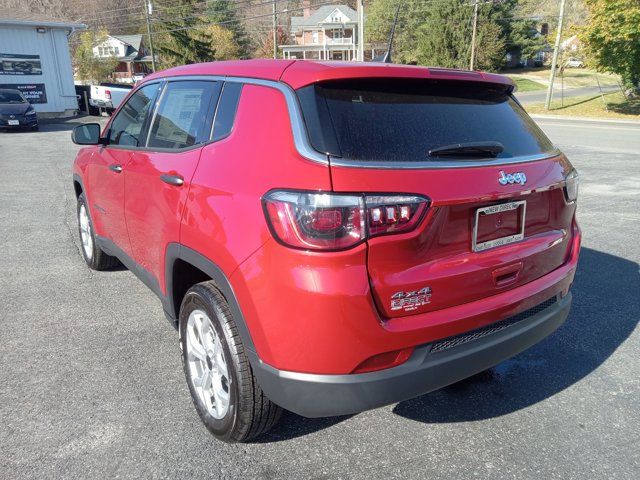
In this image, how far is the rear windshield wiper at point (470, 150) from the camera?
7.12ft

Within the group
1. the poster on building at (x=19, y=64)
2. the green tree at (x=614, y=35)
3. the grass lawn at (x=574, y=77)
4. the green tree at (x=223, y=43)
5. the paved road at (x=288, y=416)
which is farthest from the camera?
the green tree at (x=223, y=43)

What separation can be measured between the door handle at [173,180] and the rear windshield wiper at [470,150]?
1.29 meters

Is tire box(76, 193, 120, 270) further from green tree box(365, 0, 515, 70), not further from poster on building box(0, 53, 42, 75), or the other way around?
green tree box(365, 0, 515, 70)

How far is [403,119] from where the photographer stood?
87.2 inches

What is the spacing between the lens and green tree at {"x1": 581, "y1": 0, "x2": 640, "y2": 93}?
2330 centimetres

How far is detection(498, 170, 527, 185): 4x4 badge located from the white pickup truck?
2491 cm

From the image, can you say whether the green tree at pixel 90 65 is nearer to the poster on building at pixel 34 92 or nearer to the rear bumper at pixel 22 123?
the poster on building at pixel 34 92

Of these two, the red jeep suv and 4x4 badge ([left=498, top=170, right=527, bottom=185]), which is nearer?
the red jeep suv

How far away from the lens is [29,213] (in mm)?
7270

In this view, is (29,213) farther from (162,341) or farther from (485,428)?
(485,428)

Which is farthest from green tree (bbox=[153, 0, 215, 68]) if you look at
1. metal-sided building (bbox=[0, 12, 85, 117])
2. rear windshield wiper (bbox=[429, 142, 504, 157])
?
rear windshield wiper (bbox=[429, 142, 504, 157])

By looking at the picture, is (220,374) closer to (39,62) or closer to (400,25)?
(39,62)

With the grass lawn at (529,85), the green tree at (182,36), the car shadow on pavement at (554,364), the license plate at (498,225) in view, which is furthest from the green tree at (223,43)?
the license plate at (498,225)

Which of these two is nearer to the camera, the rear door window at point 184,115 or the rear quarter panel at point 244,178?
the rear quarter panel at point 244,178
